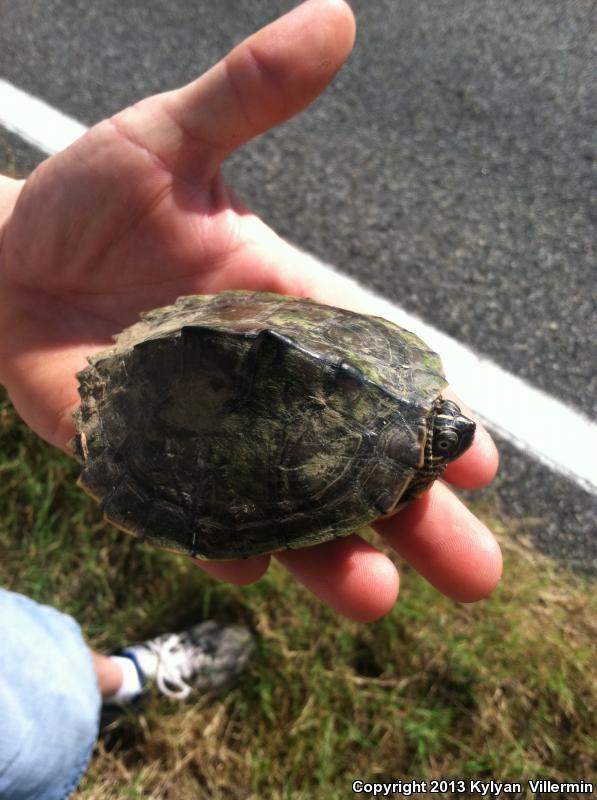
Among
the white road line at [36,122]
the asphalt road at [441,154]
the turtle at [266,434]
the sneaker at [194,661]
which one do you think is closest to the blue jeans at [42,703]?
the sneaker at [194,661]

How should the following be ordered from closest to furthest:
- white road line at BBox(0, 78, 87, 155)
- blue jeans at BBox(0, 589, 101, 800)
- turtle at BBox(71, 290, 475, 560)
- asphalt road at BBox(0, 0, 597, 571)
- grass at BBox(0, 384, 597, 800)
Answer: turtle at BBox(71, 290, 475, 560) < blue jeans at BBox(0, 589, 101, 800) < grass at BBox(0, 384, 597, 800) < asphalt road at BBox(0, 0, 597, 571) < white road line at BBox(0, 78, 87, 155)

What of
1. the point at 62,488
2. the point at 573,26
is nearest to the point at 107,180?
the point at 62,488

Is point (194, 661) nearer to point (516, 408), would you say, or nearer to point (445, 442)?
point (445, 442)

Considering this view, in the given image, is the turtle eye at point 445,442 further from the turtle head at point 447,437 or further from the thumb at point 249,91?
the thumb at point 249,91

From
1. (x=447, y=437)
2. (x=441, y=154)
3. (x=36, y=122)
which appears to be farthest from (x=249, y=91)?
(x=36, y=122)

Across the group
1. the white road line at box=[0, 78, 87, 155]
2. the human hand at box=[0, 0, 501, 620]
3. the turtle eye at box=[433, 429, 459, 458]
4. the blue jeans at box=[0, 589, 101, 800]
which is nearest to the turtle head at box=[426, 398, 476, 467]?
the turtle eye at box=[433, 429, 459, 458]

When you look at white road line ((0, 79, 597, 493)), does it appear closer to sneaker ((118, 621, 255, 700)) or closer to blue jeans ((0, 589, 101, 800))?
sneaker ((118, 621, 255, 700))
